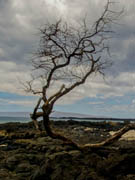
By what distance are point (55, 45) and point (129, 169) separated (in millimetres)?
6226

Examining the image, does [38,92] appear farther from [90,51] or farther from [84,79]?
[90,51]

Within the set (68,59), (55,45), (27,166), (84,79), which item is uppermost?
(55,45)

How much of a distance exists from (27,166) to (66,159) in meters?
1.92

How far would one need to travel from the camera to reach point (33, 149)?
1205cm

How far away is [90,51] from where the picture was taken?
1060cm

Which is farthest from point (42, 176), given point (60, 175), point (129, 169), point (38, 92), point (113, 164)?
point (38, 92)

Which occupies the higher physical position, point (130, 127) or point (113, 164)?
point (130, 127)

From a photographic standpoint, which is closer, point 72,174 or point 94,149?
point 72,174

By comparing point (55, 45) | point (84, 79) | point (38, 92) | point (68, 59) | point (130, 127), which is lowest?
point (130, 127)

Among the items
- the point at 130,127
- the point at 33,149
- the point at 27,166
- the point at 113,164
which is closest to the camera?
the point at 113,164

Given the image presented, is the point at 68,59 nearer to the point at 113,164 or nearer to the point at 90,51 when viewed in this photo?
the point at 90,51

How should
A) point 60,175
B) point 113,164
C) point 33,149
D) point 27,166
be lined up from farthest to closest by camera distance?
point 33,149, point 27,166, point 113,164, point 60,175

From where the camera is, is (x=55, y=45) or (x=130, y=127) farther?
(x=55, y=45)

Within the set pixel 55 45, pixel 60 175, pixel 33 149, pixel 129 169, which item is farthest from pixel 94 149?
pixel 55 45
